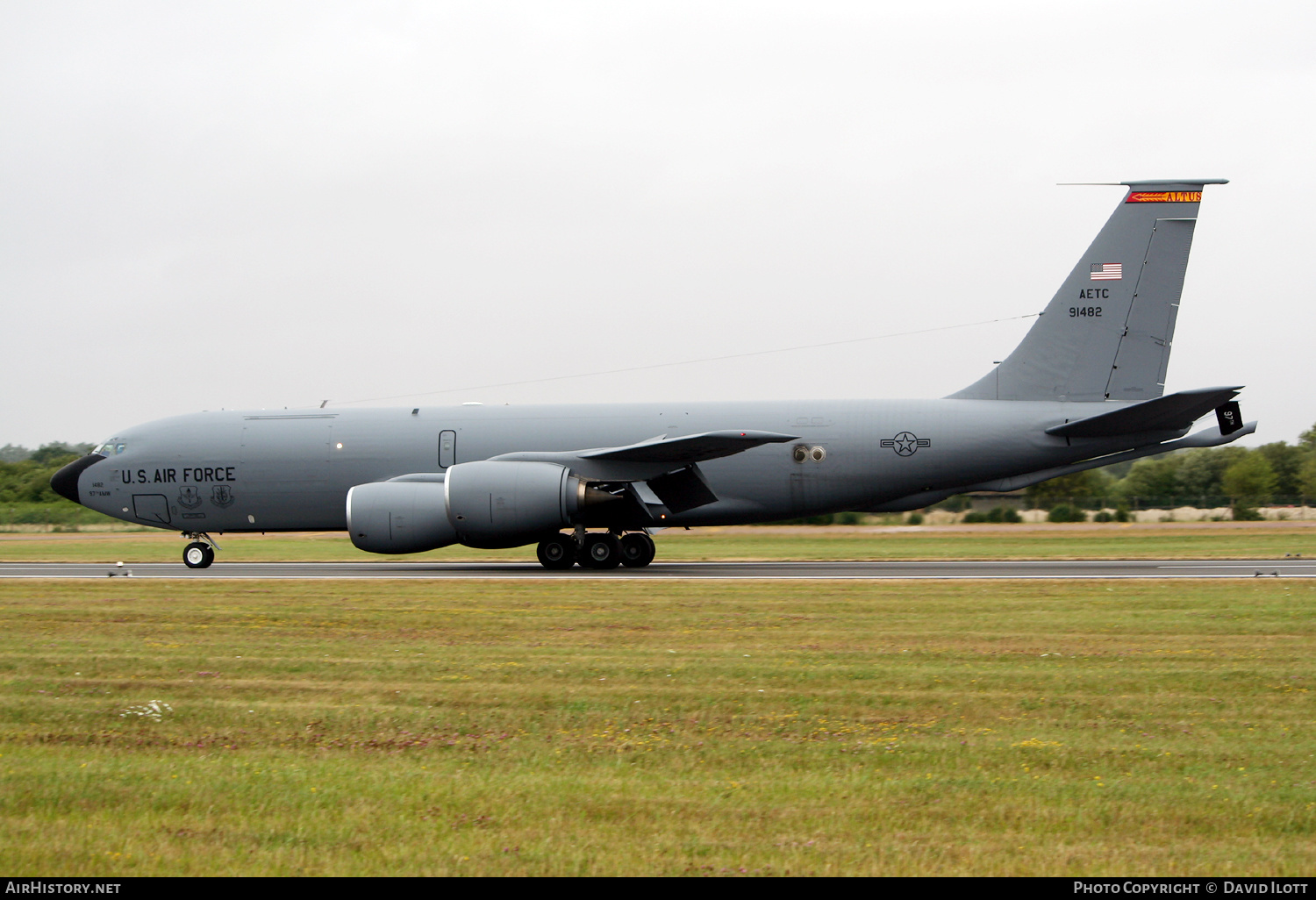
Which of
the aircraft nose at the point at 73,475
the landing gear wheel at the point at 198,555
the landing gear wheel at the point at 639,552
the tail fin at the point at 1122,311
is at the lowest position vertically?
the landing gear wheel at the point at 198,555

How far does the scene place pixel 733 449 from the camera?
20578 millimetres

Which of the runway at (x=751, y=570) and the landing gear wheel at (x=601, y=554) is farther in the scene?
the landing gear wheel at (x=601, y=554)

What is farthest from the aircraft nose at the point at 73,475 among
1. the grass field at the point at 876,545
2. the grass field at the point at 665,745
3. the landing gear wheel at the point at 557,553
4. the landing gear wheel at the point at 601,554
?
the grass field at the point at 665,745

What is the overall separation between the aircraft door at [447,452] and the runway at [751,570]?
6.99 ft

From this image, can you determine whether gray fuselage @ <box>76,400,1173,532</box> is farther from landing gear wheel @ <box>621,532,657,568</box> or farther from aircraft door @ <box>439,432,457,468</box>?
landing gear wheel @ <box>621,532,657,568</box>

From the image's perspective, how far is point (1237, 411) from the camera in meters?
20.1

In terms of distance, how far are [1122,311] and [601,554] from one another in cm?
1110

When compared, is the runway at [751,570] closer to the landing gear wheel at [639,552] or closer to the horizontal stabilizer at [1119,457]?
the landing gear wheel at [639,552]

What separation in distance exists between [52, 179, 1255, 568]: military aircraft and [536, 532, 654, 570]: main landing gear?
38 millimetres

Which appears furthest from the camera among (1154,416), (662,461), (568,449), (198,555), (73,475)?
(73,475)

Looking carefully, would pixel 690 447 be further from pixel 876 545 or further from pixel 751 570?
pixel 876 545

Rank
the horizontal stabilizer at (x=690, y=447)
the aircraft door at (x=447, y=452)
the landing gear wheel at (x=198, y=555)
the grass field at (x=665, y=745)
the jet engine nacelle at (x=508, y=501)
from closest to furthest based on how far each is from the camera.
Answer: the grass field at (x=665, y=745)
the horizontal stabilizer at (x=690, y=447)
the jet engine nacelle at (x=508, y=501)
the aircraft door at (x=447, y=452)
the landing gear wheel at (x=198, y=555)

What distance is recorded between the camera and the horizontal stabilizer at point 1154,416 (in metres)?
19.2

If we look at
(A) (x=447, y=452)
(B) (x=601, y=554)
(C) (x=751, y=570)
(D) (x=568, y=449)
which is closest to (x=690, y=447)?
(C) (x=751, y=570)
